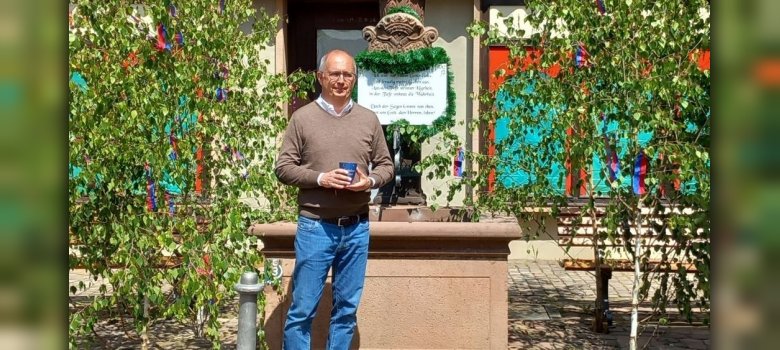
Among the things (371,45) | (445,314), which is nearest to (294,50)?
(371,45)

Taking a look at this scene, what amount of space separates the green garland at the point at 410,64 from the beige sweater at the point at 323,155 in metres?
1.46

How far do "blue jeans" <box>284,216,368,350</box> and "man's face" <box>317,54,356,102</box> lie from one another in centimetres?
67

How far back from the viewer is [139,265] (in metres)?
4.16

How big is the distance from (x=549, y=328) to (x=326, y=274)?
268 cm

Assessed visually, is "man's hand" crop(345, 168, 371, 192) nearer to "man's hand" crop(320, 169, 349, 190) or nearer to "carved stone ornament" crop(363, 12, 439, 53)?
"man's hand" crop(320, 169, 349, 190)

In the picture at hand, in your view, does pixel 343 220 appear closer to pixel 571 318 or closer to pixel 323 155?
pixel 323 155

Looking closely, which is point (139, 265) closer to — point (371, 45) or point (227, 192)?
point (227, 192)

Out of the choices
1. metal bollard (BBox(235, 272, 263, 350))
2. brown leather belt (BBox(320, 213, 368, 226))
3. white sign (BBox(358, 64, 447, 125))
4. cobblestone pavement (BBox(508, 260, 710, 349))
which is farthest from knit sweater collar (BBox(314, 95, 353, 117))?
cobblestone pavement (BBox(508, 260, 710, 349))

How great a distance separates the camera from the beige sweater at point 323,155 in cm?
416

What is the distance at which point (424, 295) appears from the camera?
4926mm

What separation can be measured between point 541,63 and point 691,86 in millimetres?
1216
